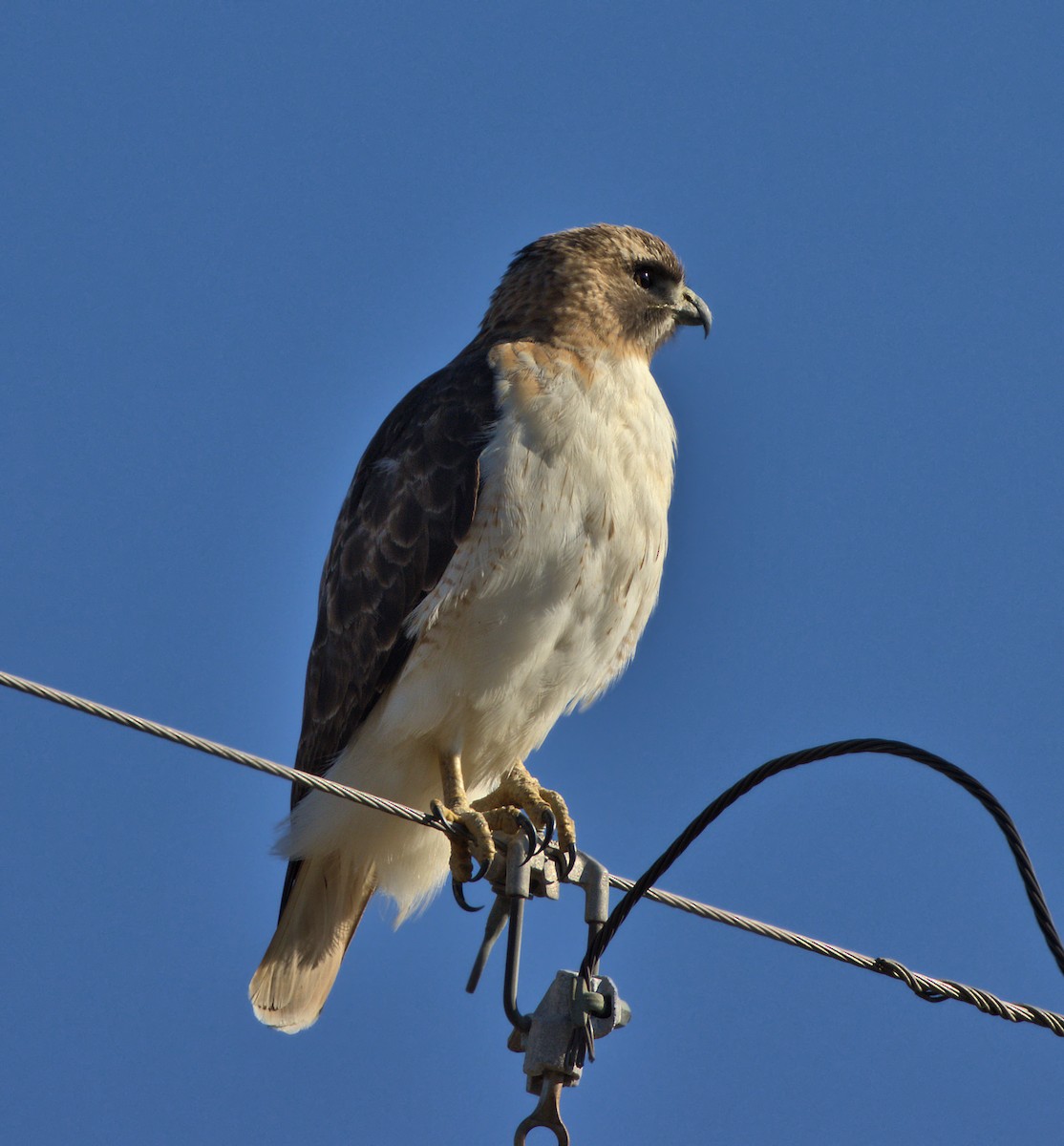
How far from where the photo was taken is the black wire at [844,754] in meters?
3.50

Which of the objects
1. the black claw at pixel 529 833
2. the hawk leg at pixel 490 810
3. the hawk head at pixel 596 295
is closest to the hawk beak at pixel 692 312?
the hawk head at pixel 596 295

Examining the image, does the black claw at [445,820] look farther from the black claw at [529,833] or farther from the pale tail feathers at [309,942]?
the pale tail feathers at [309,942]

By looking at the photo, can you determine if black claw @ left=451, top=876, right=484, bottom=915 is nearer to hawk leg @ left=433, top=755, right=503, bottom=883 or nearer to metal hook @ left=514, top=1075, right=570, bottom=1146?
hawk leg @ left=433, top=755, right=503, bottom=883

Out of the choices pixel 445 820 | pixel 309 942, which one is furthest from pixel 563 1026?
pixel 309 942

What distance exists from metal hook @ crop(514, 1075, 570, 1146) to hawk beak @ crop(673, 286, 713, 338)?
11.7 ft

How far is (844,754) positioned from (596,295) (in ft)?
9.68

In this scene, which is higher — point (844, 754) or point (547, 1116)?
point (844, 754)

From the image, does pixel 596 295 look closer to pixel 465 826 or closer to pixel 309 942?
pixel 465 826

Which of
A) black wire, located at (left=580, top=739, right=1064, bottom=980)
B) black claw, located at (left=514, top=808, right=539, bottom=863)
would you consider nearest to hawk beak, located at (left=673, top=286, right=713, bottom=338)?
black claw, located at (left=514, top=808, right=539, bottom=863)

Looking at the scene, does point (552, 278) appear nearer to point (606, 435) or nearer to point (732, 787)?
point (606, 435)

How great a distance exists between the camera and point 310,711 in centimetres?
588

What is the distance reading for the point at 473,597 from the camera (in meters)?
5.18

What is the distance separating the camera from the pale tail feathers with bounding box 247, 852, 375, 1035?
5852 millimetres

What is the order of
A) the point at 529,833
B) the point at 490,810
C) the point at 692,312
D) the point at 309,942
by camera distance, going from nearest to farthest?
the point at 529,833, the point at 490,810, the point at 309,942, the point at 692,312
